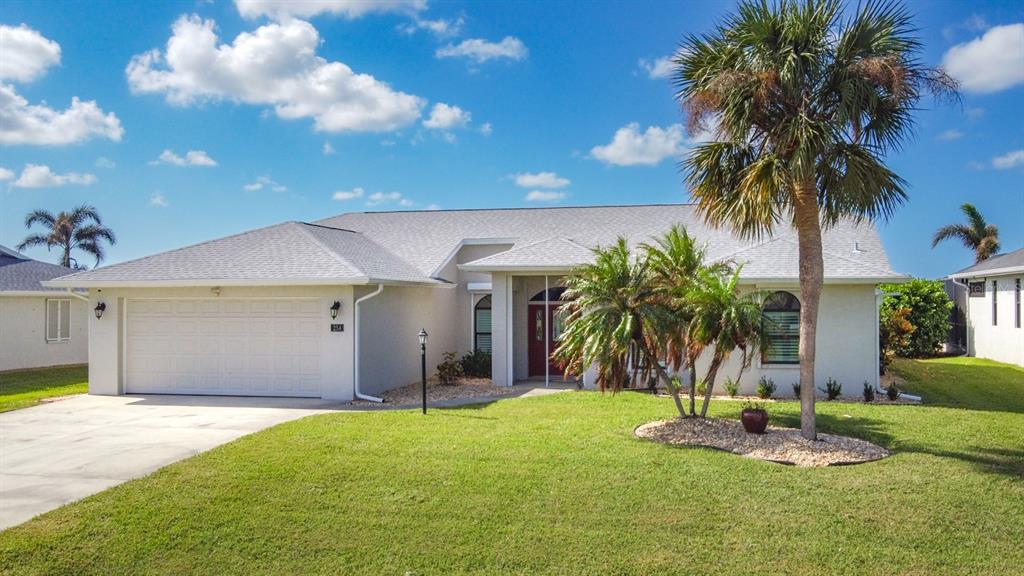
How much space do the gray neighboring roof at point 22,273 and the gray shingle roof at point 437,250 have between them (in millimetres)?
8631

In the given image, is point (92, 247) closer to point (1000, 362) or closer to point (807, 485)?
point (807, 485)

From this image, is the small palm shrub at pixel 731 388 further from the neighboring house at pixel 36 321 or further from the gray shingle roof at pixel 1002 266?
the neighboring house at pixel 36 321

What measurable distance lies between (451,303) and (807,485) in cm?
1360

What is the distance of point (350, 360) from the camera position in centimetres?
1430

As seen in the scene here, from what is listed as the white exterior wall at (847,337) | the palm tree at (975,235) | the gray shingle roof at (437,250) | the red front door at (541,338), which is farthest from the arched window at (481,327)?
the palm tree at (975,235)

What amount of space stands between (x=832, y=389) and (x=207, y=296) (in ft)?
46.2

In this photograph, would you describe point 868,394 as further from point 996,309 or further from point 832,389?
point 996,309

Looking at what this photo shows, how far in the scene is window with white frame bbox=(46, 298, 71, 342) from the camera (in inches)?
915

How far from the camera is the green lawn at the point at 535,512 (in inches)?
234

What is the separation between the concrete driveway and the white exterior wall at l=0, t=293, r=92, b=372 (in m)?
9.46

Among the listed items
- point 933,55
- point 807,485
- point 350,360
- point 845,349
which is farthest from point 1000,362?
point 350,360

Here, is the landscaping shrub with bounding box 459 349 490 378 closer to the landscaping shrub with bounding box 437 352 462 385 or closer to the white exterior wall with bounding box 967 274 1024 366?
the landscaping shrub with bounding box 437 352 462 385

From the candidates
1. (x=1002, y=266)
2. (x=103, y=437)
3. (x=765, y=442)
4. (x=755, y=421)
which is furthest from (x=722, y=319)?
(x=1002, y=266)

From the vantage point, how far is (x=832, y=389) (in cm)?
1445
